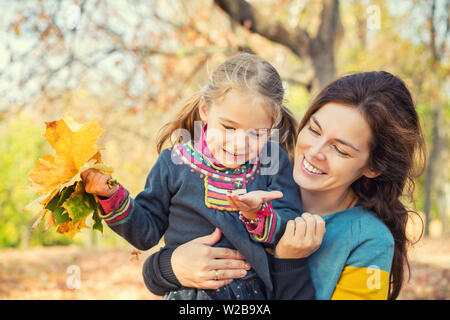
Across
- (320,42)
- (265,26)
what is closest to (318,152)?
(265,26)

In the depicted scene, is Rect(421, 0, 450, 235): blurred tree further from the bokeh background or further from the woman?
the woman

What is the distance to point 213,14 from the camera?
738 centimetres

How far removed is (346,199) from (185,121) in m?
1.00

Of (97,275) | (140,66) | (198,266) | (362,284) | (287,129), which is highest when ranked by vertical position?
(140,66)

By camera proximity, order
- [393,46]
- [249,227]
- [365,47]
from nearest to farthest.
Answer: [249,227] → [393,46] → [365,47]

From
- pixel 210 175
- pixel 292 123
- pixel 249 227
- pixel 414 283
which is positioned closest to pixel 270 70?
pixel 292 123

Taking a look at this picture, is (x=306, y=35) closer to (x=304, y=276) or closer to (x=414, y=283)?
(x=414, y=283)

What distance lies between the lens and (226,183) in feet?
6.94

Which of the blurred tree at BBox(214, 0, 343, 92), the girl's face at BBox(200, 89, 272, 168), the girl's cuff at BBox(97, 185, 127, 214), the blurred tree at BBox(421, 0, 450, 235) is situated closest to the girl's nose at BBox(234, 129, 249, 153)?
the girl's face at BBox(200, 89, 272, 168)

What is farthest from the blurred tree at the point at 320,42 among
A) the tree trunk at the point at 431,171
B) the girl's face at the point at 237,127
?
the tree trunk at the point at 431,171

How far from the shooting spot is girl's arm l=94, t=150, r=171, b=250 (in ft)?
6.04

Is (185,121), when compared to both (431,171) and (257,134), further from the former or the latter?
(431,171)
